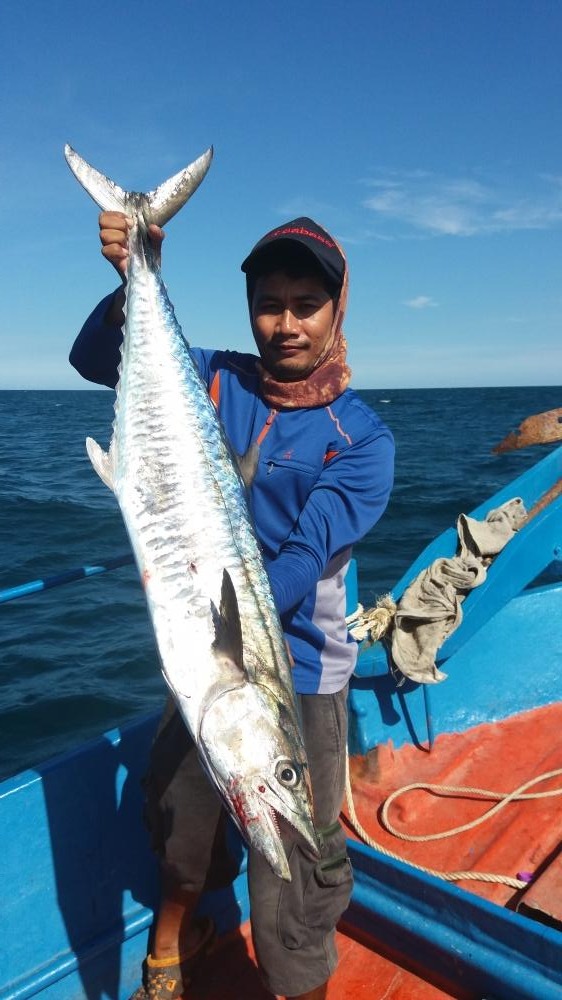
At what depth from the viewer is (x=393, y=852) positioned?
3.13 m

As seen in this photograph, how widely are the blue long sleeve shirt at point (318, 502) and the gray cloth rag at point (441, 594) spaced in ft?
3.49

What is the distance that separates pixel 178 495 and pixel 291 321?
2.18 ft

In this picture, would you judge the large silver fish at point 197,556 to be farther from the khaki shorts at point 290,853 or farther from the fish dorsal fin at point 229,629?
the khaki shorts at point 290,853

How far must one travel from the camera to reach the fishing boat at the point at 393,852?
92.7 inches

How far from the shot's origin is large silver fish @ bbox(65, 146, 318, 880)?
178 centimetres

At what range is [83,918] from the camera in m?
2.50

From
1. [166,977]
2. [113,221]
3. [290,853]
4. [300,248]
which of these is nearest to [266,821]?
[290,853]

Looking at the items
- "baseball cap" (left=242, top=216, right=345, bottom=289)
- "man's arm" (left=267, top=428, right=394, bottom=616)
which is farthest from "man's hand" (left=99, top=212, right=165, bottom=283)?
"man's arm" (left=267, top=428, right=394, bottom=616)

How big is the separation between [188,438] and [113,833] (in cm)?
142

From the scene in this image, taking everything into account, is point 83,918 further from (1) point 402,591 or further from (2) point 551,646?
(2) point 551,646

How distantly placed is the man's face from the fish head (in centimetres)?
104

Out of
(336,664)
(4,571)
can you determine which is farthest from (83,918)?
(4,571)

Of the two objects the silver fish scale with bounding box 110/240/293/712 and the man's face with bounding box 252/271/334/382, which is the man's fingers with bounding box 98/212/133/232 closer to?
the silver fish scale with bounding box 110/240/293/712

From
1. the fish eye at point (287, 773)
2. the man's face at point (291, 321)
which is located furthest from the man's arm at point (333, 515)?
the fish eye at point (287, 773)
